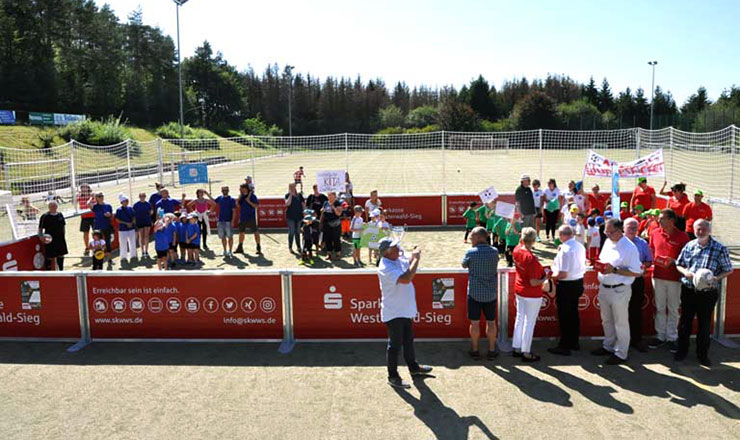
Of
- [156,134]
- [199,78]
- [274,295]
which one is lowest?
[274,295]

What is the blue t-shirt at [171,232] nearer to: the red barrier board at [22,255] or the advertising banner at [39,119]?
the red barrier board at [22,255]

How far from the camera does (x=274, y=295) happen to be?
7.77 metres

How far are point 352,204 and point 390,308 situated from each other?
11.2m

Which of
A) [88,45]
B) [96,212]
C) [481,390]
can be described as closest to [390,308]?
[481,390]

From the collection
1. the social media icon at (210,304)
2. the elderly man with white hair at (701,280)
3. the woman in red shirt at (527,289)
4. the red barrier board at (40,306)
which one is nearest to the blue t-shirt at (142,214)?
the red barrier board at (40,306)

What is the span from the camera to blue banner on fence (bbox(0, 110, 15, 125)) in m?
46.0

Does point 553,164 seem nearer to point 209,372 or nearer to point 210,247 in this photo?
point 210,247

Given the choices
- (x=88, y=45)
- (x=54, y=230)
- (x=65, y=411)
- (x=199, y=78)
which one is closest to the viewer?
(x=65, y=411)

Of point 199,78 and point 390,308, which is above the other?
point 199,78

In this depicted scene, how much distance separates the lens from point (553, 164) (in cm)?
3956

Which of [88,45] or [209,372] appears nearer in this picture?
[209,372]

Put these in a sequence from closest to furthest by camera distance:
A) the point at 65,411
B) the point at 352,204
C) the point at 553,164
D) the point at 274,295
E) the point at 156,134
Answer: the point at 65,411 < the point at 274,295 < the point at 352,204 < the point at 553,164 < the point at 156,134

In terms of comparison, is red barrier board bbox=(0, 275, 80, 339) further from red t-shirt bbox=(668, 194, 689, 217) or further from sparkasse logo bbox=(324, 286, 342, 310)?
red t-shirt bbox=(668, 194, 689, 217)

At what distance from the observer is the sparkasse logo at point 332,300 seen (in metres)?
7.67
